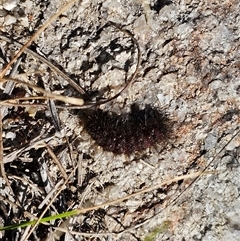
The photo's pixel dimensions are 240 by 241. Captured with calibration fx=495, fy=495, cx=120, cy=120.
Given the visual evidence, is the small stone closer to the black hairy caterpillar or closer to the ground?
the ground

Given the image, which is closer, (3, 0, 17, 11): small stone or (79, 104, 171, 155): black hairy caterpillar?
(79, 104, 171, 155): black hairy caterpillar

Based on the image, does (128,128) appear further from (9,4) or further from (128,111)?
(9,4)

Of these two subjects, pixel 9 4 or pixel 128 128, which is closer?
pixel 128 128

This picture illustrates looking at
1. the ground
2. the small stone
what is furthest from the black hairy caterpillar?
the small stone

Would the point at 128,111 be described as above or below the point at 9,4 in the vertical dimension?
below

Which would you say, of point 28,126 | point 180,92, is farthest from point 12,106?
point 180,92

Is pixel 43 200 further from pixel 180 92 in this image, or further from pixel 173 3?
pixel 173 3

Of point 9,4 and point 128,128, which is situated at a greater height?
point 9,4

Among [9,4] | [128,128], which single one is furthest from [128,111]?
[9,4]
